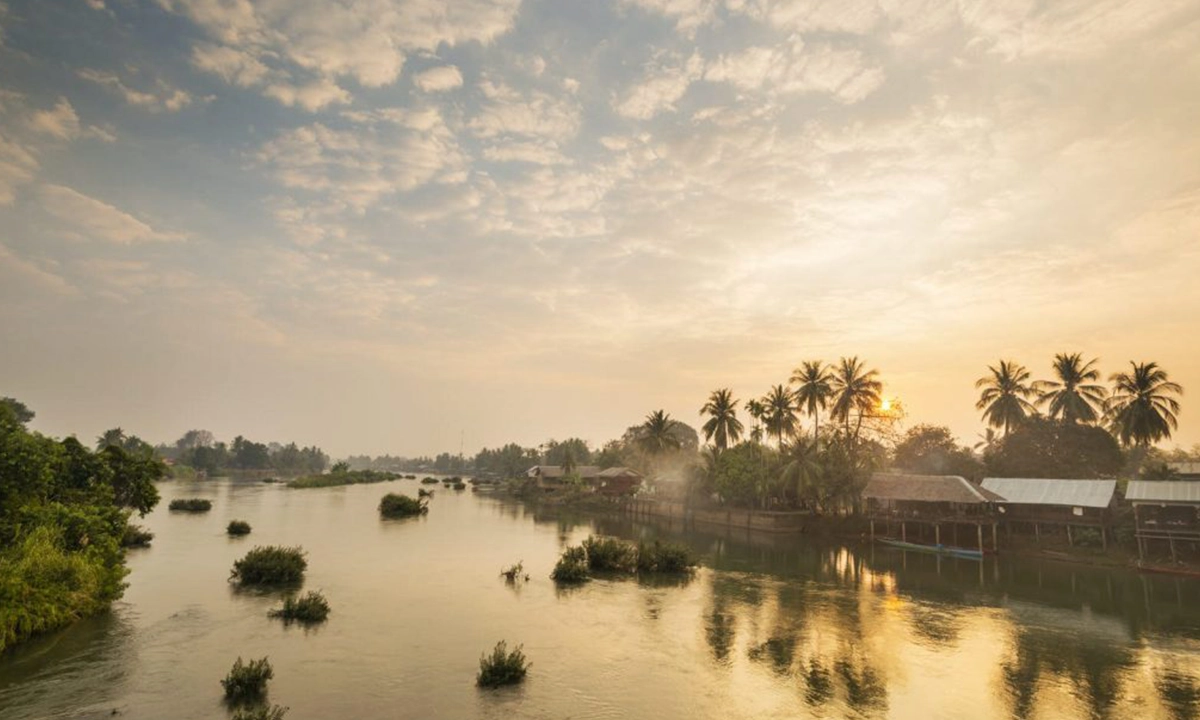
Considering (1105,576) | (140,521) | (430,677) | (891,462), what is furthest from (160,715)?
(891,462)

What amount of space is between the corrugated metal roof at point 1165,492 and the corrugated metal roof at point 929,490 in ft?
32.1

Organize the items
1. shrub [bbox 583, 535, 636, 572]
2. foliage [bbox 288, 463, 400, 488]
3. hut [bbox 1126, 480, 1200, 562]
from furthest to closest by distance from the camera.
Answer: foliage [bbox 288, 463, 400, 488], hut [bbox 1126, 480, 1200, 562], shrub [bbox 583, 535, 636, 572]

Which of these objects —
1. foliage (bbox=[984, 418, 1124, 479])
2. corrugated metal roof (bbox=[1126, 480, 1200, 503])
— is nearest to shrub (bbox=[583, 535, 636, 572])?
corrugated metal roof (bbox=[1126, 480, 1200, 503])

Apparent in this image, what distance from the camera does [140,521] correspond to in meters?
52.1

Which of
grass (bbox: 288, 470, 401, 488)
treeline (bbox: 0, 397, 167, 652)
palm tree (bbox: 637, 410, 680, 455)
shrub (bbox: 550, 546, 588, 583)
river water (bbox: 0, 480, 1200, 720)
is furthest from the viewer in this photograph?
grass (bbox: 288, 470, 401, 488)

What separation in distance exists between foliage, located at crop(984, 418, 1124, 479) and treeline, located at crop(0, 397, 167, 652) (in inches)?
2957

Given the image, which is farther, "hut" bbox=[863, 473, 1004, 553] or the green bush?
"hut" bbox=[863, 473, 1004, 553]

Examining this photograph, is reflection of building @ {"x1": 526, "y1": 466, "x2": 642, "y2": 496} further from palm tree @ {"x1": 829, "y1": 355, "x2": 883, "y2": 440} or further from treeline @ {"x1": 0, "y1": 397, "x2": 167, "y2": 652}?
treeline @ {"x1": 0, "y1": 397, "x2": 167, "y2": 652}

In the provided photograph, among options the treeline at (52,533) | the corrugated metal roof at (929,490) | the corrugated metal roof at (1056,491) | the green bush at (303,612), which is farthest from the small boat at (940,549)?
the treeline at (52,533)

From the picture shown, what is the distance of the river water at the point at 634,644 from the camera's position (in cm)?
1666

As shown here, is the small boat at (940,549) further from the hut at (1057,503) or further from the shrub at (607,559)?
the shrub at (607,559)

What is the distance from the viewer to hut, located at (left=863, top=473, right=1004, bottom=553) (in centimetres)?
5100

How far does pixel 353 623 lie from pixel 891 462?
7636 centimetres

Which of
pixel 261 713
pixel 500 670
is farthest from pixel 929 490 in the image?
pixel 261 713
